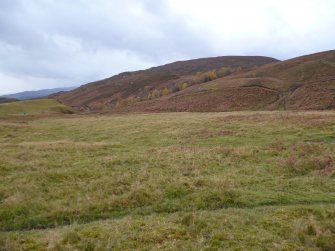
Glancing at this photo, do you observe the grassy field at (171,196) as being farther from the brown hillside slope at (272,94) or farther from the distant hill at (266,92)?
the distant hill at (266,92)

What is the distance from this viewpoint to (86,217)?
1414cm

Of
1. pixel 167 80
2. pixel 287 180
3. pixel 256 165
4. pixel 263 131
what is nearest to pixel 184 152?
pixel 256 165

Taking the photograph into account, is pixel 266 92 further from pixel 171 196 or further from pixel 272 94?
pixel 171 196

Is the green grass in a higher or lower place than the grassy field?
lower

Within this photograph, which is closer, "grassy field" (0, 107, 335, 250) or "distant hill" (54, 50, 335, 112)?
"grassy field" (0, 107, 335, 250)

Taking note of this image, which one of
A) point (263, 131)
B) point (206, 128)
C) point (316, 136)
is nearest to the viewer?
point (316, 136)

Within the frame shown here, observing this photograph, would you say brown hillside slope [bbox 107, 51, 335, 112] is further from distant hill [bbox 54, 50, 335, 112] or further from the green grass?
the green grass

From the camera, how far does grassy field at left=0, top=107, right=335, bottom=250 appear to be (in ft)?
37.7

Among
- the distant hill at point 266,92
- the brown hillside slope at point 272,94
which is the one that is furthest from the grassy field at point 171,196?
the distant hill at point 266,92

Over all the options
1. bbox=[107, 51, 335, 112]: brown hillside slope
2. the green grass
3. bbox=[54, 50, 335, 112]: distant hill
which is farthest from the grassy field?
the green grass

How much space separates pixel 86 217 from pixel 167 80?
448 ft

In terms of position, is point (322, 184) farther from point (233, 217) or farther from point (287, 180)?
point (233, 217)

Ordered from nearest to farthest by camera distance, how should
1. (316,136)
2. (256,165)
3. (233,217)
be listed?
1. (233,217)
2. (256,165)
3. (316,136)

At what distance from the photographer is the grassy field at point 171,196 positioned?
1148 cm
